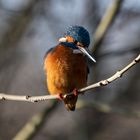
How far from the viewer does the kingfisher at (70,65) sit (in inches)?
210

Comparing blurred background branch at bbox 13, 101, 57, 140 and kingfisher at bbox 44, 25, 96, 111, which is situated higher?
kingfisher at bbox 44, 25, 96, 111

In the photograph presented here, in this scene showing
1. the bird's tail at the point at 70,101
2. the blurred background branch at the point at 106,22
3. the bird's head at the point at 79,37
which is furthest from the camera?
the blurred background branch at the point at 106,22

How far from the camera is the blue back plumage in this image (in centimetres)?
527

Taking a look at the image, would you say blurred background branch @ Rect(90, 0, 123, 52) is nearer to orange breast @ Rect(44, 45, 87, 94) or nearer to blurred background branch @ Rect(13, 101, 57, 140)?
blurred background branch @ Rect(13, 101, 57, 140)

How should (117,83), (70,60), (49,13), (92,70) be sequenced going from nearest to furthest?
(70,60) < (92,70) < (49,13) < (117,83)

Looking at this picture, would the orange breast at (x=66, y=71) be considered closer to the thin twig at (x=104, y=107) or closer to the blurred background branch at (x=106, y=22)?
the blurred background branch at (x=106, y=22)

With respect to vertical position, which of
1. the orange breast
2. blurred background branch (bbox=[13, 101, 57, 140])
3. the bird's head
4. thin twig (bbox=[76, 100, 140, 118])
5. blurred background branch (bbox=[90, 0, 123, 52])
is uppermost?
the bird's head

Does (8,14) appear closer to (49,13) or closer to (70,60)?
(49,13)

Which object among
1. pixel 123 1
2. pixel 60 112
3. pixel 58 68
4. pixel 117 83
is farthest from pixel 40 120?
pixel 60 112

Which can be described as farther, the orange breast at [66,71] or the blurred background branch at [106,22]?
the blurred background branch at [106,22]

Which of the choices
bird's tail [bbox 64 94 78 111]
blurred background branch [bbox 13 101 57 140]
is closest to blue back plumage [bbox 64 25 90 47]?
bird's tail [bbox 64 94 78 111]

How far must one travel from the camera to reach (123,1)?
7328 mm

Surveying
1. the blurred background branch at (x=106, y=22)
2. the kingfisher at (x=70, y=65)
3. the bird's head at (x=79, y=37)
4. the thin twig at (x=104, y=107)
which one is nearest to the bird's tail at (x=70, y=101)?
the kingfisher at (x=70, y=65)

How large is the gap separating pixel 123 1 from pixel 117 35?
122 cm
